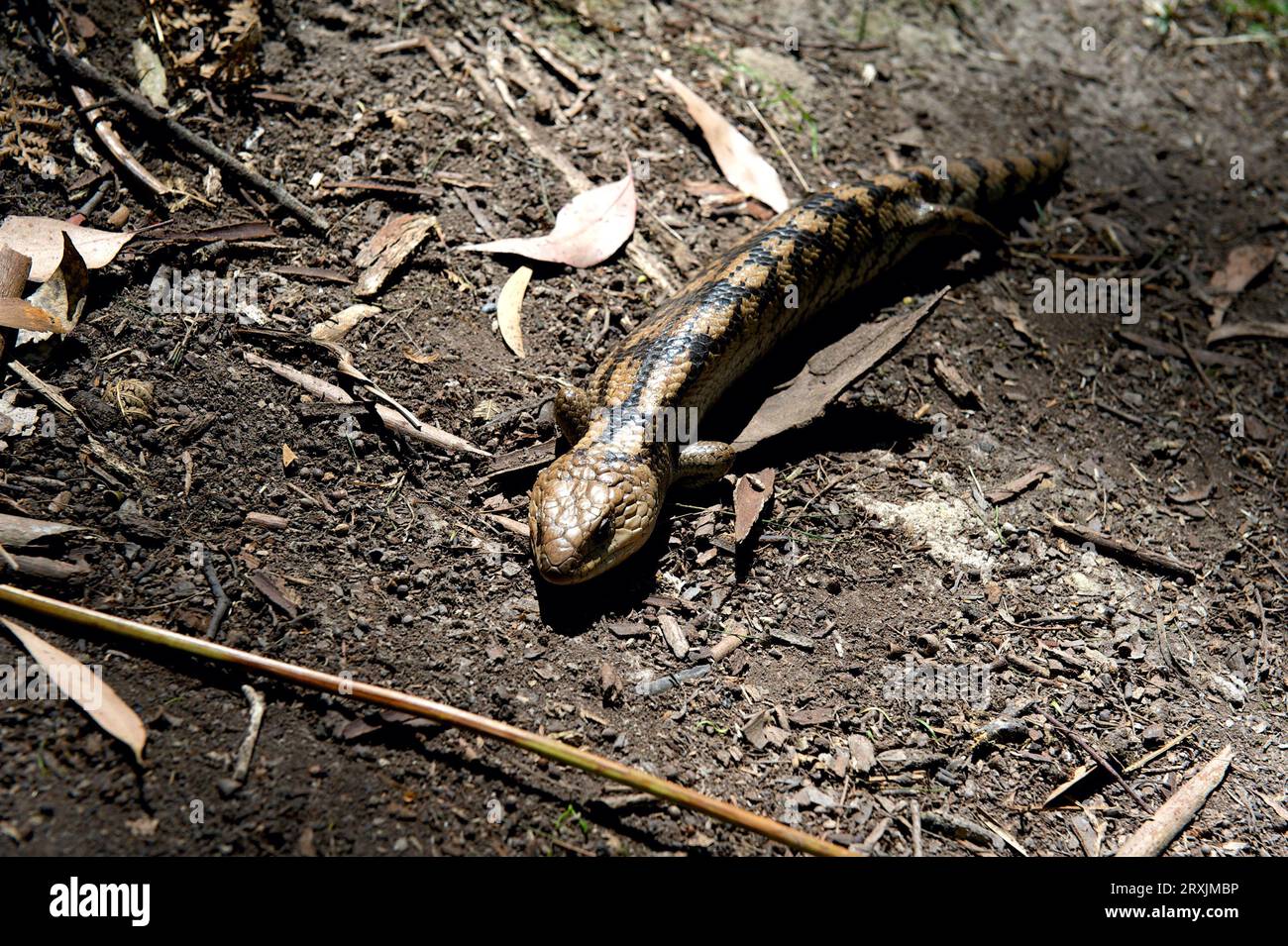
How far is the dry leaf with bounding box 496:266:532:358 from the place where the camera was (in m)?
5.01

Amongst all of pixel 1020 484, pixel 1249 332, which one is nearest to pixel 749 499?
pixel 1020 484

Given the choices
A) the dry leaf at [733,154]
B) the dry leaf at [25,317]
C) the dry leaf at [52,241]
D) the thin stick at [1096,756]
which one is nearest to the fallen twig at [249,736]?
the dry leaf at [25,317]

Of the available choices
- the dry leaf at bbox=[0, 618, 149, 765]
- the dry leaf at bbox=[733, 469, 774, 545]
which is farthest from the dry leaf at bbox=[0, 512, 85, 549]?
the dry leaf at bbox=[733, 469, 774, 545]

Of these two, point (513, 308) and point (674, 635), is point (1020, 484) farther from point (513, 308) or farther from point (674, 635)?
point (513, 308)

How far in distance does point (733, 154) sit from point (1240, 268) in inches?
149

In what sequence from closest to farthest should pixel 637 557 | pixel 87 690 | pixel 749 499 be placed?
1. pixel 87 690
2. pixel 637 557
3. pixel 749 499

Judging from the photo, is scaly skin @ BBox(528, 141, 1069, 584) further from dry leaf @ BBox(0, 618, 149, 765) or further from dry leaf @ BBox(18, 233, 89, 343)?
dry leaf @ BBox(18, 233, 89, 343)

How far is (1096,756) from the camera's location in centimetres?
409

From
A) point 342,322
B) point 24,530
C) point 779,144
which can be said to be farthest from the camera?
point 779,144

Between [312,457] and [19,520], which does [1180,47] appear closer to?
[312,457]

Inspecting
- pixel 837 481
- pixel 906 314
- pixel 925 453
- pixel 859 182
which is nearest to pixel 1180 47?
pixel 859 182

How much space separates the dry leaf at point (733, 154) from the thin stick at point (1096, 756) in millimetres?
3532

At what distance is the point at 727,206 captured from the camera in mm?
5977

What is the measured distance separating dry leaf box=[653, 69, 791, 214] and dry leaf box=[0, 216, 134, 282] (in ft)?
11.7
